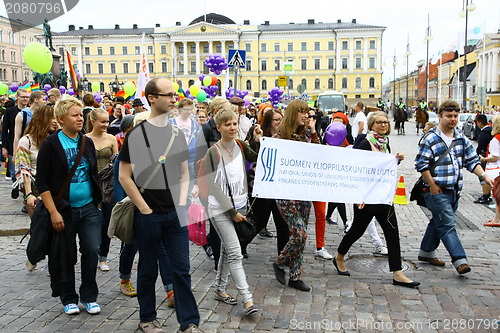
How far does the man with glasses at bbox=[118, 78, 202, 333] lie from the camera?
3.87 meters

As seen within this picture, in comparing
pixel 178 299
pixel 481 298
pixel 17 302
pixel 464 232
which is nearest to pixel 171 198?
pixel 178 299

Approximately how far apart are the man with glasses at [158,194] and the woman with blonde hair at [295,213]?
4.28 ft

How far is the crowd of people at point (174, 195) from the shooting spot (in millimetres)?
3943

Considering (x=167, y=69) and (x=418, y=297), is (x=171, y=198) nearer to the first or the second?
(x=418, y=297)

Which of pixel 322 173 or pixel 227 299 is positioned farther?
pixel 322 173

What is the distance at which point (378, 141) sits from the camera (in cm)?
562

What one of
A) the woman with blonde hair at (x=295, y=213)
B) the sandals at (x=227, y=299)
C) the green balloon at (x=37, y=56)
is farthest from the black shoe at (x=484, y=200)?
the green balloon at (x=37, y=56)

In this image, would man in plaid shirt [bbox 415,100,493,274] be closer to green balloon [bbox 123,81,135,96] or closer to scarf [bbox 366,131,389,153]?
scarf [bbox 366,131,389,153]

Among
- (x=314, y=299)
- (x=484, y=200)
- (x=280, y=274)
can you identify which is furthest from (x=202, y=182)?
(x=484, y=200)

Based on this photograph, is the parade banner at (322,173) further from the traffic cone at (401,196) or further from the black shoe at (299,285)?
the traffic cone at (401,196)

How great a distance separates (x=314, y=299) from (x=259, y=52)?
111164 millimetres

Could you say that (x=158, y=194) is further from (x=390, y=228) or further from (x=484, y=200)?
(x=484, y=200)

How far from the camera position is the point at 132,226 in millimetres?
4031

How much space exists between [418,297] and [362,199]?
1.07 m
